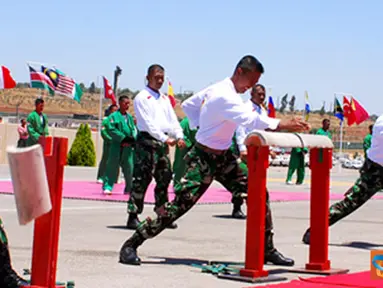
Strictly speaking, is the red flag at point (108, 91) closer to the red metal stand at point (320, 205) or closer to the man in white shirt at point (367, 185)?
the man in white shirt at point (367, 185)

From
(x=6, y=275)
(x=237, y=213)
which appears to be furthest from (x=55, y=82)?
(x=6, y=275)

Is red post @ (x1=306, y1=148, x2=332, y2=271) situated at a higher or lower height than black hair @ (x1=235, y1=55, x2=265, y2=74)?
lower

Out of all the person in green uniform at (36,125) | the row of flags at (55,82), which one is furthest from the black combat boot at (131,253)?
the row of flags at (55,82)

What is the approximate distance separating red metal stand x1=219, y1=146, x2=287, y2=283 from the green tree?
27603 mm

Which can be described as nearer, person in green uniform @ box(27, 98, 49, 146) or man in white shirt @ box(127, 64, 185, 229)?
man in white shirt @ box(127, 64, 185, 229)

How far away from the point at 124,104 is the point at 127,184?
5.01ft

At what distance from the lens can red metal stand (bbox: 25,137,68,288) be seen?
5.79 meters

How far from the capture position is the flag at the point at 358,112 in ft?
114

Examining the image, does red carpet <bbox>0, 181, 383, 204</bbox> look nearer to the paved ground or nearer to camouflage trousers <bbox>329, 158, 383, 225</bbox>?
the paved ground

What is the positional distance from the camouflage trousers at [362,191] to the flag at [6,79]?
556 inches

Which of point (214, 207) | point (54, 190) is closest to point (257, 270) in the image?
point (54, 190)

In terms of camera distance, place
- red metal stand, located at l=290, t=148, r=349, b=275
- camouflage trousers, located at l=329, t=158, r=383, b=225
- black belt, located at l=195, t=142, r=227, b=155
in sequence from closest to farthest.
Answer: red metal stand, located at l=290, t=148, r=349, b=275
black belt, located at l=195, t=142, r=227, b=155
camouflage trousers, located at l=329, t=158, r=383, b=225

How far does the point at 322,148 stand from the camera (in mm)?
7836

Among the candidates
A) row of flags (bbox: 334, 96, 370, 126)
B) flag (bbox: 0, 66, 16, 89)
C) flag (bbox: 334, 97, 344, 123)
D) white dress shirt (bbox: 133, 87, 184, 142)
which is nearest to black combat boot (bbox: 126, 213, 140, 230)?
white dress shirt (bbox: 133, 87, 184, 142)
